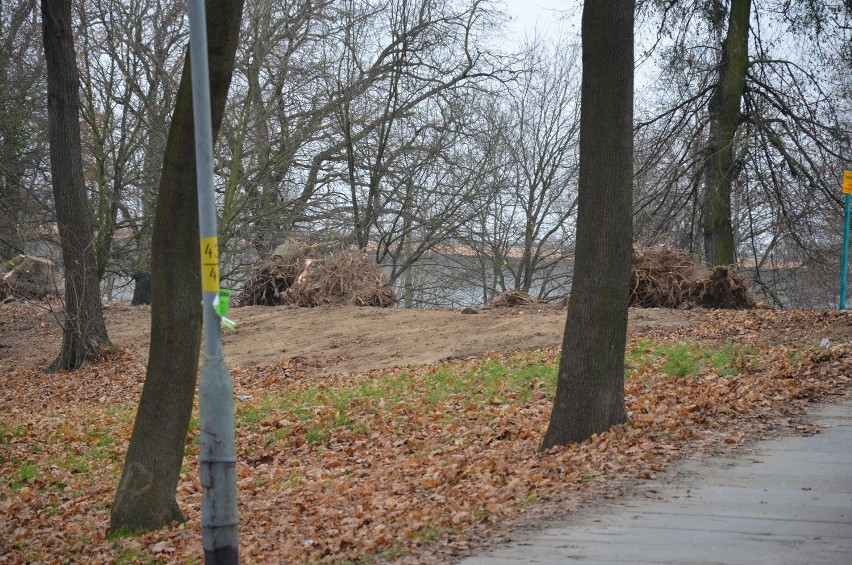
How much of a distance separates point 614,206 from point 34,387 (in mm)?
13063

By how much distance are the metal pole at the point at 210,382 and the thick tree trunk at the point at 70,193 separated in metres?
13.2

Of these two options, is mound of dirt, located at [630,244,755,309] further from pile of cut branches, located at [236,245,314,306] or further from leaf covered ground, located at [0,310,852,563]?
pile of cut branches, located at [236,245,314,306]

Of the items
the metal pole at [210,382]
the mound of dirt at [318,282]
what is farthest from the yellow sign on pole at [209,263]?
the mound of dirt at [318,282]

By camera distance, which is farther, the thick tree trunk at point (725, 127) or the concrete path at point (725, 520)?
the thick tree trunk at point (725, 127)

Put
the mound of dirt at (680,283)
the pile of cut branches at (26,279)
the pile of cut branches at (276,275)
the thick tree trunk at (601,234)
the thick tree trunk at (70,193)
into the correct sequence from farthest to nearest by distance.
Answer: the pile of cut branches at (26,279)
the pile of cut branches at (276,275)
the mound of dirt at (680,283)
the thick tree trunk at (70,193)
the thick tree trunk at (601,234)

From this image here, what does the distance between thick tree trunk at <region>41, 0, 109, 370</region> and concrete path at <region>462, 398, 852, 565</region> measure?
14140 mm

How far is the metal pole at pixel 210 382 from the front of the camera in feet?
18.1

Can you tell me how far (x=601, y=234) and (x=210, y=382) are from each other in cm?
429

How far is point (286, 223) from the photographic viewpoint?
26.2 metres

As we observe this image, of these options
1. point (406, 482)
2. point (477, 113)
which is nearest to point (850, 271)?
point (477, 113)

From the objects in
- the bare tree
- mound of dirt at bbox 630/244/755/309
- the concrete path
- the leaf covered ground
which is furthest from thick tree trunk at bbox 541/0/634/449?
the bare tree

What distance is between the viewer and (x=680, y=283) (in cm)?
1780

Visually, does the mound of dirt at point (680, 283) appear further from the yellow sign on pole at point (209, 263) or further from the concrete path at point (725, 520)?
the yellow sign on pole at point (209, 263)

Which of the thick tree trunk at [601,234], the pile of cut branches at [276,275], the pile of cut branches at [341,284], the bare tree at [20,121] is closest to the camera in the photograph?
the thick tree trunk at [601,234]
